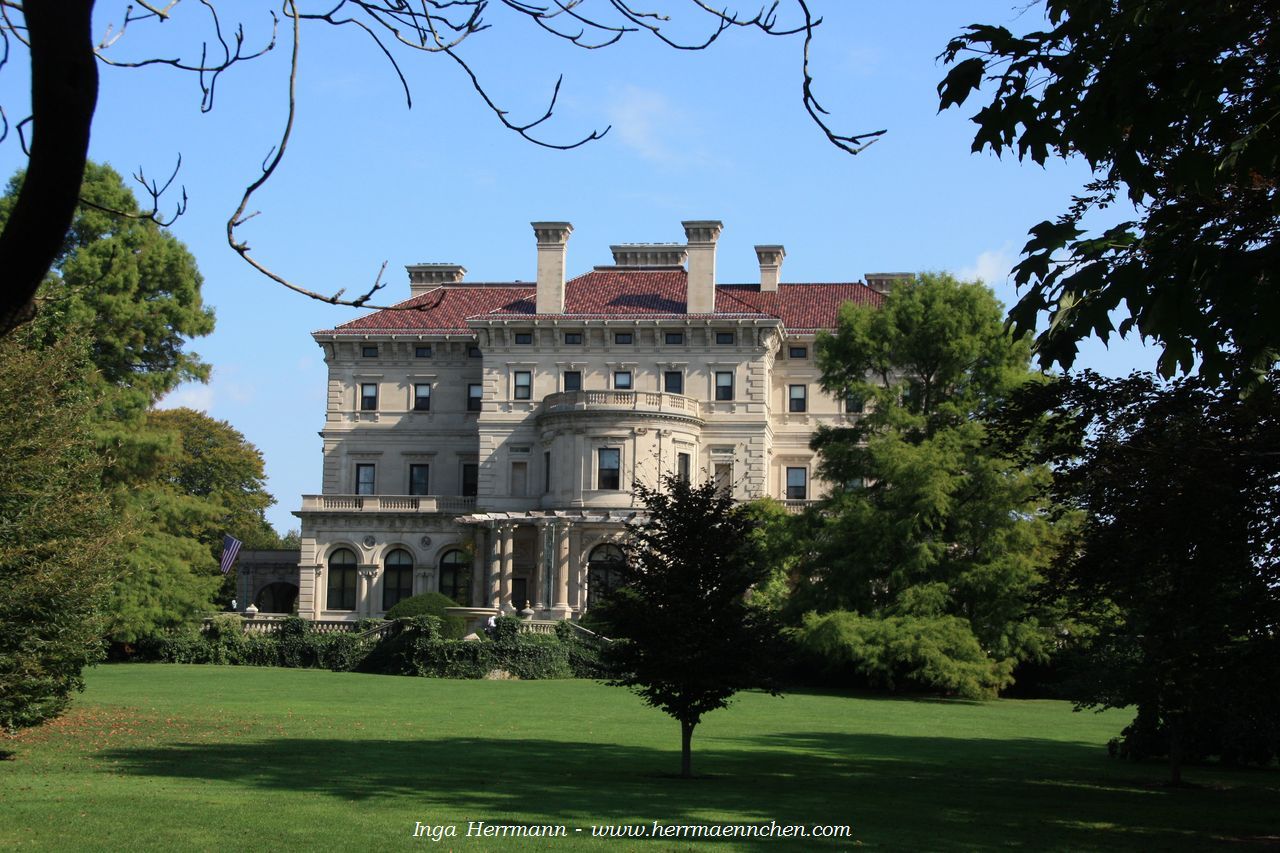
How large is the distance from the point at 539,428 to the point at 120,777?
44.5 meters

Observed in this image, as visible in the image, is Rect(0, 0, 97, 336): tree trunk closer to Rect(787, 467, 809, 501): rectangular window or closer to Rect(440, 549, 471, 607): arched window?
Rect(440, 549, 471, 607): arched window

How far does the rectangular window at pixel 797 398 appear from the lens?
65812 millimetres

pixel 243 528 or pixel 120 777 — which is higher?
pixel 243 528

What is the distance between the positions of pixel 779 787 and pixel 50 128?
17.0 meters

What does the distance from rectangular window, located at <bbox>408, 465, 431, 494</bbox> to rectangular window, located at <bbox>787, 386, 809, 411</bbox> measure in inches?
696

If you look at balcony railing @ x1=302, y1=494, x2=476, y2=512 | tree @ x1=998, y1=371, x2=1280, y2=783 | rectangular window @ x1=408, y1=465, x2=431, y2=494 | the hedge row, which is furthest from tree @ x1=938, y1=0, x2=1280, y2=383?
rectangular window @ x1=408, y1=465, x2=431, y2=494

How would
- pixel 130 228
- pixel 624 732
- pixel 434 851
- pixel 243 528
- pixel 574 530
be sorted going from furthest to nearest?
pixel 243 528 → pixel 574 530 → pixel 130 228 → pixel 624 732 → pixel 434 851

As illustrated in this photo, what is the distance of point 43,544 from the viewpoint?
20688 mm

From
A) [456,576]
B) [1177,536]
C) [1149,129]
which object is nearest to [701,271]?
[456,576]

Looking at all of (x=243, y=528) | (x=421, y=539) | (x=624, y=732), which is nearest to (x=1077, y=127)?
(x=624, y=732)

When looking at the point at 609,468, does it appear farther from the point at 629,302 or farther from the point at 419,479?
the point at 419,479

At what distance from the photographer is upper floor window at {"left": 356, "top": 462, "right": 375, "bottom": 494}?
222 feet

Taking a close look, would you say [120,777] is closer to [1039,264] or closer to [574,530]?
[1039,264]

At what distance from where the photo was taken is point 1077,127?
26.5 ft
